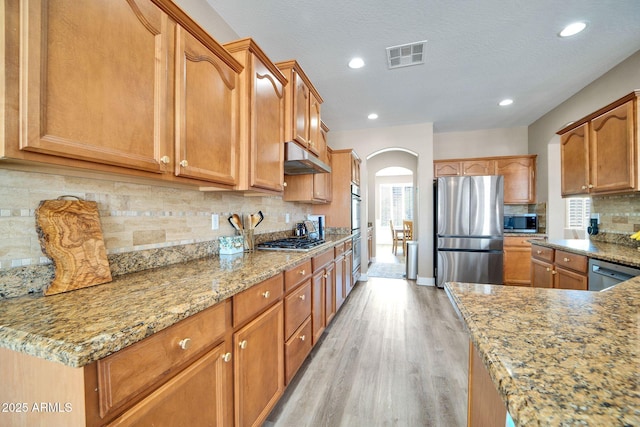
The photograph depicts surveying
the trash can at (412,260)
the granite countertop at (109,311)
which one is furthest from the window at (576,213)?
the granite countertop at (109,311)

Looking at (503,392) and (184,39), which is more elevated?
(184,39)

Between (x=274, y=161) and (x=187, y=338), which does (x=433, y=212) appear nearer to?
(x=274, y=161)

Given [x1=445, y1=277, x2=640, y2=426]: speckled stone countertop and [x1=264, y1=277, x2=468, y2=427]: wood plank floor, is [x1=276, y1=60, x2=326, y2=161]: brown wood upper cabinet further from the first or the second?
[x1=264, y1=277, x2=468, y2=427]: wood plank floor

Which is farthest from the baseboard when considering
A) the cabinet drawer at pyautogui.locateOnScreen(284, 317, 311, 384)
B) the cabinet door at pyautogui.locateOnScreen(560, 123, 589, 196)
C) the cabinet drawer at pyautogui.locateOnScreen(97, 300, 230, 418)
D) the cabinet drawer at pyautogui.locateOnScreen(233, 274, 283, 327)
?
the cabinet drawer at pyautogui.locateOnScreen(97, 300, 230, 418)

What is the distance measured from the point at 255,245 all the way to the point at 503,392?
6.86ft

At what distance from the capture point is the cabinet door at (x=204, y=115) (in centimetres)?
119

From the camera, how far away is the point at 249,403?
1227 mm

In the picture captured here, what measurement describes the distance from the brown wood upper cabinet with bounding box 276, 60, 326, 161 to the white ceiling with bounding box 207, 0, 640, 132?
370 mm

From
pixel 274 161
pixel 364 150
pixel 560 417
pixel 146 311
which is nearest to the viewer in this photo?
pixel 560 417

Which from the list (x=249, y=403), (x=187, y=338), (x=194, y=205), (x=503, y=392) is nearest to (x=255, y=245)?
(x=194, y=205)

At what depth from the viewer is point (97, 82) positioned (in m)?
0.88

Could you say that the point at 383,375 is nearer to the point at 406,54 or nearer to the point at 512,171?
the point at 406,54

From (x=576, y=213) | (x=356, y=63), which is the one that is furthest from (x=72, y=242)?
(x=576, y=213)

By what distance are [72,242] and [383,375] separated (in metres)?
2.05
